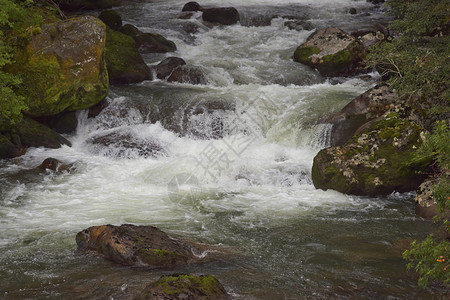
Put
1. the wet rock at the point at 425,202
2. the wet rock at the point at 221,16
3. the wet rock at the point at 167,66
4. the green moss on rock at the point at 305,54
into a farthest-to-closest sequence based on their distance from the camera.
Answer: the wet rock at the point at 221,16 → the green moss on rock at the point at 305,54 → the wet rock at the point at 167,66 → the wet rock at the point at 425,202

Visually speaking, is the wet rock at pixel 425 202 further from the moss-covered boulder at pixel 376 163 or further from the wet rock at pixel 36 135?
the wet rock at pixel 36 135

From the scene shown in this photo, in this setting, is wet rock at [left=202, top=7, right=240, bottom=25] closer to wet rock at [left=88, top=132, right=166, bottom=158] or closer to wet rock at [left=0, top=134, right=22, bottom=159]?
wet rock at [left=88, top=132, right=166, bottom=158]

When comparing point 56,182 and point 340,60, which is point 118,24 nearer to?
point 340,60

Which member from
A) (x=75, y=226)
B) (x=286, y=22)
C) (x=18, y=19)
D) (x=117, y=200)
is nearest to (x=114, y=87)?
(x=18, y=19)

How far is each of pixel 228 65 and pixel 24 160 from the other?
309 inches

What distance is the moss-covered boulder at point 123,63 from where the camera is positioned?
1641 centimetres

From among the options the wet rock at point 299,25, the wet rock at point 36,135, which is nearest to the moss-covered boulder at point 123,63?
the wet rock at point 36,135

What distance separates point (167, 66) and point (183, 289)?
39.9ft

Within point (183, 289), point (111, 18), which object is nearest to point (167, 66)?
point (111, 18)

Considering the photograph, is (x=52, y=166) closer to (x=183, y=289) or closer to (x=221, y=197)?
(x=221, y=197)

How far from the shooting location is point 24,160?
12.8m

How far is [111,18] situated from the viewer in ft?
66.6

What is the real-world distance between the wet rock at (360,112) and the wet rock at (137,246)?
20.2 ft

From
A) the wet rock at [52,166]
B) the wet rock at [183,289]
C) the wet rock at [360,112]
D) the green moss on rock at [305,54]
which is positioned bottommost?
the wet rock at [52,166]
